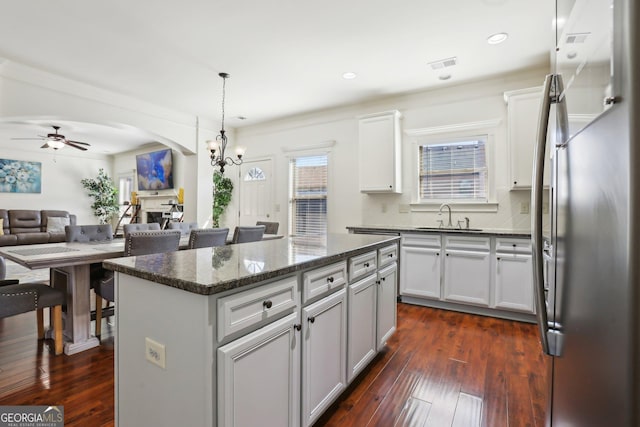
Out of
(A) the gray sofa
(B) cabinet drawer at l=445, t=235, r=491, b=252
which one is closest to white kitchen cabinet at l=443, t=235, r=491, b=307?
(B) cabinet drawer at l=445, t=235, r=491, b=252

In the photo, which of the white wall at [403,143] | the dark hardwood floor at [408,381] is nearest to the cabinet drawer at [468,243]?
the white wall at [403,143]

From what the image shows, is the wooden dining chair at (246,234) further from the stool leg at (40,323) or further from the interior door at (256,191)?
the interior door at (256,191)

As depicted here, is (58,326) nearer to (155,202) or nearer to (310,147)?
(310,147)

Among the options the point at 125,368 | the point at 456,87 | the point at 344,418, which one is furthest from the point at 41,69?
the point at 456,87

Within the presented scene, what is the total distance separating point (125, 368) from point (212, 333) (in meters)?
0.62

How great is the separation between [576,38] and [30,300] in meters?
3.42

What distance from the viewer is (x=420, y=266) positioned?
3.73 metres

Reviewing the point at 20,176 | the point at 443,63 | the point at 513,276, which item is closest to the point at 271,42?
the point at 443,63

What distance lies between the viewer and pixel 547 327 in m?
0.99

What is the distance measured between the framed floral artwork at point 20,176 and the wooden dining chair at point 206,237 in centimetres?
821

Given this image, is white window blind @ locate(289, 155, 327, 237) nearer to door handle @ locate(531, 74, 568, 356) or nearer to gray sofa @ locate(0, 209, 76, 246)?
door handle @ locate(531, 74, 568, 356)

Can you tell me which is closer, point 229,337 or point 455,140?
point 229,337

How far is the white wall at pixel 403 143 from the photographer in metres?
3.79

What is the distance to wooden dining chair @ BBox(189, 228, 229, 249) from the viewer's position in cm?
282
